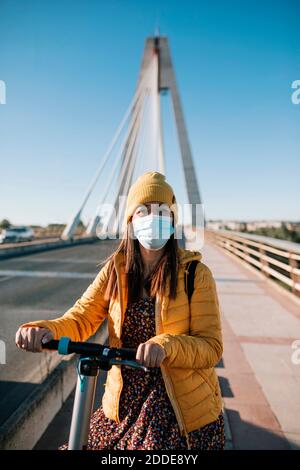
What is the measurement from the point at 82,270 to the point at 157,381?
9.95 meters

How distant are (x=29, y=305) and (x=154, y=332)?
5438 millimetres

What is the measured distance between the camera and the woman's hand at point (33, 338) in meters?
1.40

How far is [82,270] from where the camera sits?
11.2m

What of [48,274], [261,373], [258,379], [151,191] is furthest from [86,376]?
[48,274]

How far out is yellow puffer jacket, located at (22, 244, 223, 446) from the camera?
1439mm

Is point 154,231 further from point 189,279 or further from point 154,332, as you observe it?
point 154,332

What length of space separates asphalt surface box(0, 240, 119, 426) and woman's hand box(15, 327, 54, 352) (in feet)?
5.27

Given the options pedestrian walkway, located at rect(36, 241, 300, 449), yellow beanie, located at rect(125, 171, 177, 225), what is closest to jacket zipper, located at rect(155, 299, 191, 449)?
yellow beanie, located at rect(125, 171, 177, 225)

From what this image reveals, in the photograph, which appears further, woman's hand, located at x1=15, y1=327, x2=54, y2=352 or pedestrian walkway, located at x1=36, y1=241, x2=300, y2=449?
pedestrian walkway, located at x1=36, y1=241, x2=300, y2=449

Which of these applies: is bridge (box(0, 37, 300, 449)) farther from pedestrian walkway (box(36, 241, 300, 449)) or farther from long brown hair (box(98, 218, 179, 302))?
long brown hair (box(98, 218, 179, 302))

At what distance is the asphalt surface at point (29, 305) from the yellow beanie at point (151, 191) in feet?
6.64
